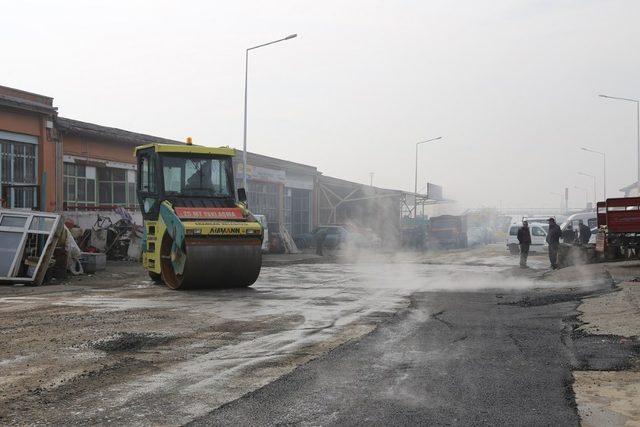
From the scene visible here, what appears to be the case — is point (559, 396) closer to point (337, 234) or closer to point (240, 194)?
point (240, 194)

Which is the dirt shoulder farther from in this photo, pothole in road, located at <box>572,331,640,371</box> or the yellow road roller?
the yellow road roller

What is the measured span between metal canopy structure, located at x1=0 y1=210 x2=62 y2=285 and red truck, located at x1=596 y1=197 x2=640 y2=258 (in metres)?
15.9

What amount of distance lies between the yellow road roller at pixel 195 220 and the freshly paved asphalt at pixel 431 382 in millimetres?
5638

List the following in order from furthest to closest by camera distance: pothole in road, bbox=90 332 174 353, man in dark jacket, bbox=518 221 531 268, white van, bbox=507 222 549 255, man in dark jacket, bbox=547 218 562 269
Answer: white van, bbox=507 222 549 255
man in dark jacket, bbox=518 221 531 268
man in dark jacket, bbox=547 218 562 269
pothole in road, bbox=90 332 174 353

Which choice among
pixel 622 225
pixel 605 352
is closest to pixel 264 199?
pixel 622 225

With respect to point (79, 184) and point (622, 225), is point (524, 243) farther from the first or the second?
point (79, 184)

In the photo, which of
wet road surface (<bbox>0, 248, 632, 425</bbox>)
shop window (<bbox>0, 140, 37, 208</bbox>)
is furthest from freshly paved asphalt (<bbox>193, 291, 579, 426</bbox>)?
shop window (<bbox>0, 140, 37, 208</bbox>)

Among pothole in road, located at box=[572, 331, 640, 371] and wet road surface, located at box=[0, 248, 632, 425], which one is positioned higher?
pothole in road, located at box=[572, 331, 640, 371]

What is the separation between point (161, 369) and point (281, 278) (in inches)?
513

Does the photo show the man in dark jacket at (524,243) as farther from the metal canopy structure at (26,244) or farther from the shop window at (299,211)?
the shop window at (299,211)

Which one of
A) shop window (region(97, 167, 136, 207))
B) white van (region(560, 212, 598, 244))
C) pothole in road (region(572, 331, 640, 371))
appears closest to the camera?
pothole in road (region(572, 331, 640, 371))

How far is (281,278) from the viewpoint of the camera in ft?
66.2

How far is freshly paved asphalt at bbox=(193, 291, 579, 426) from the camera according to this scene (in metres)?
5.46

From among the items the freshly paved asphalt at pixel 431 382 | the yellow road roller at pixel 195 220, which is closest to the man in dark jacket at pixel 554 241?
the yellow road roller at pixel 195 220
